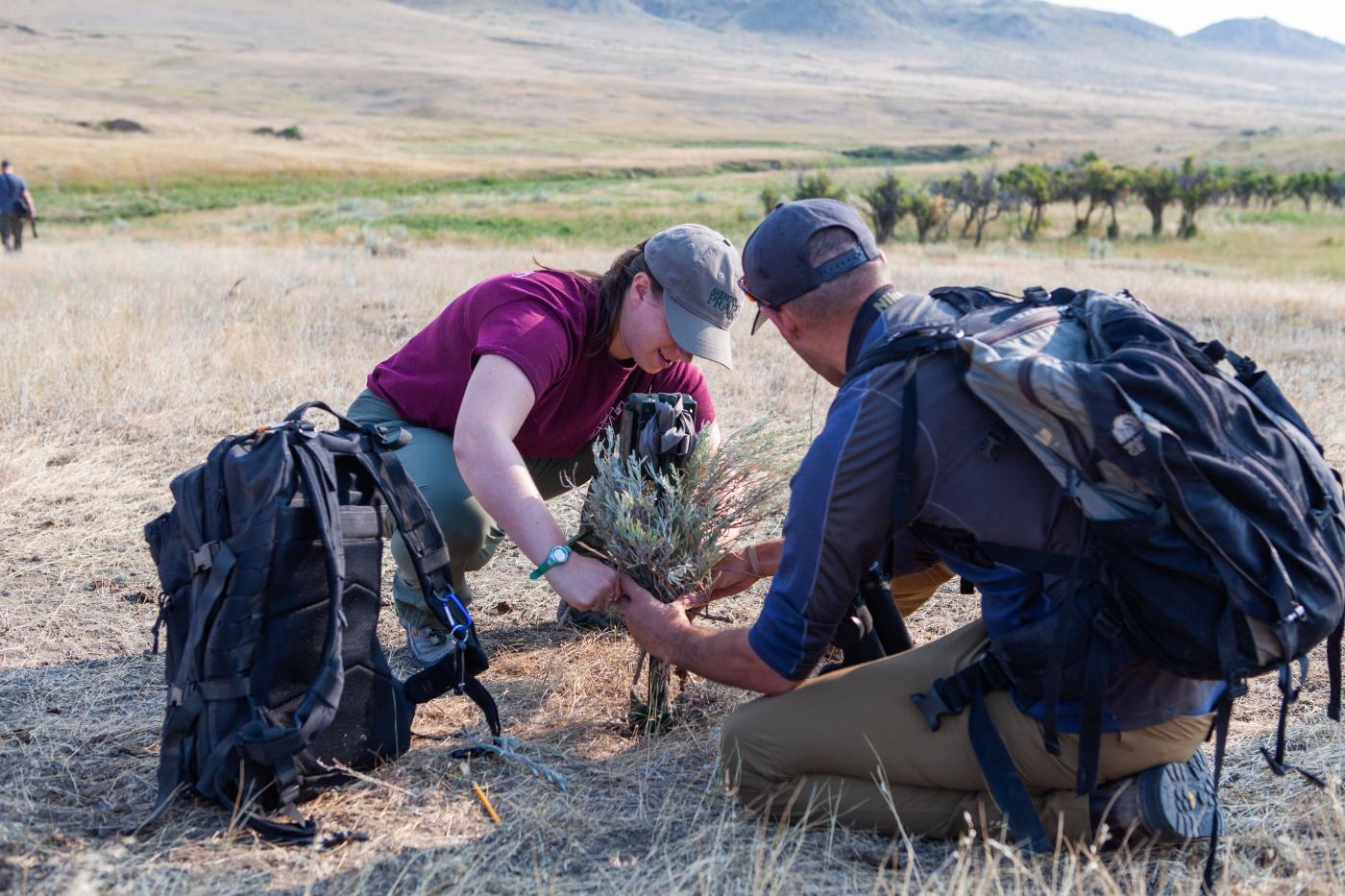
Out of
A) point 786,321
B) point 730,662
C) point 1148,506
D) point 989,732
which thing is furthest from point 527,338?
point 1148,506

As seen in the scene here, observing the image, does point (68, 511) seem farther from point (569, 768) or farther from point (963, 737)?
point (963, 737)

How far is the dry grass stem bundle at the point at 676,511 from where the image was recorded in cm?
302

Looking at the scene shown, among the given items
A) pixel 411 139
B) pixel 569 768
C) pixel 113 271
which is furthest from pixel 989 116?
pixel 569 768

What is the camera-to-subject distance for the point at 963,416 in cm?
231

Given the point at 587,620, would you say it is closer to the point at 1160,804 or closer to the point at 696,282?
the point at 696,282

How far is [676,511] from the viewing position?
10.00ft

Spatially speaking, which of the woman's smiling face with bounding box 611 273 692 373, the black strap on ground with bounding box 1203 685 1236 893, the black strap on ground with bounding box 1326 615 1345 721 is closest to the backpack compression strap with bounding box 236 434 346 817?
the woman's smiling face with bounding box 611 273 692 373

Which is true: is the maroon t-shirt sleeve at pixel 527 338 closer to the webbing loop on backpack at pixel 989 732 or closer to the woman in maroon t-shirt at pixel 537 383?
the woman in maroon t-shirt at pixel 537 383

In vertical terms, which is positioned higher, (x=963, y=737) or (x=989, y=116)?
(x=989, y=116)

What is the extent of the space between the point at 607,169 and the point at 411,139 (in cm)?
2183

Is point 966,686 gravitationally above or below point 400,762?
above

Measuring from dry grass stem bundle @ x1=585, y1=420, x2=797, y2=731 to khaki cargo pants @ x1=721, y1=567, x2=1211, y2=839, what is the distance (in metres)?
0.44

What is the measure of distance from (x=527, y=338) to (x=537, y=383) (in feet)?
0.45

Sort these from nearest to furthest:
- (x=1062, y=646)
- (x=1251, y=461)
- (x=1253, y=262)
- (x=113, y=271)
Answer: (x=1251, y=461)
(x=1062, y=646)
(x=113, y=271)
(x=1253, y=262)
